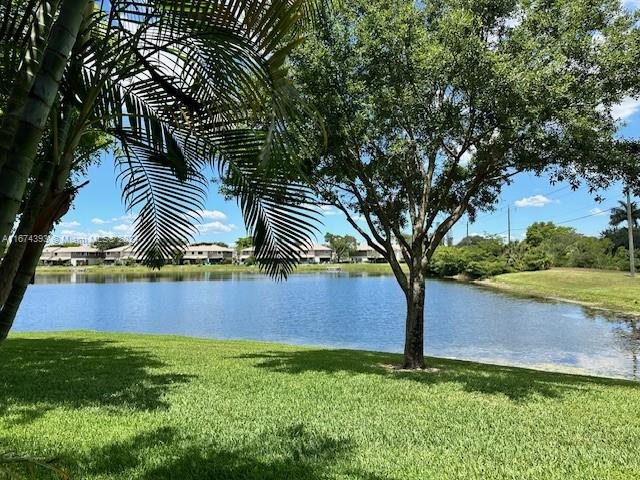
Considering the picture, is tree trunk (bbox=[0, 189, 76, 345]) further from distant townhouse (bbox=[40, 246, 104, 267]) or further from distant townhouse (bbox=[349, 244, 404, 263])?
distant townhouse (bbox=[40, 246, 104, 267])

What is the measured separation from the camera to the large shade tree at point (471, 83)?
7.71 meters

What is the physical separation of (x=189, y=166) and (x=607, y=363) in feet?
48.2

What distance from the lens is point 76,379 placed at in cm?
738

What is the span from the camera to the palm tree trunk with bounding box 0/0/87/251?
1.57 meters

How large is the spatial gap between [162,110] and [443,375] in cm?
749

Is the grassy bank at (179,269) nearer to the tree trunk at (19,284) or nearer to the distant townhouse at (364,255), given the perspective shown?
the distant townhouse at (364,255)

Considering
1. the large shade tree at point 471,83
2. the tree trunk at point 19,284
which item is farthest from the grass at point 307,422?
the large shade tree at point 471,83

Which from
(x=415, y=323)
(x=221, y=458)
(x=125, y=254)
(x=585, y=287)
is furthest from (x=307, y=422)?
(x=585, y=287)

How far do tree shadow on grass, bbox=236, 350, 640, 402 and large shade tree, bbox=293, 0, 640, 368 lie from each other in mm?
3119

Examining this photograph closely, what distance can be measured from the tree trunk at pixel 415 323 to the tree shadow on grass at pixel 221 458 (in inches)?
208

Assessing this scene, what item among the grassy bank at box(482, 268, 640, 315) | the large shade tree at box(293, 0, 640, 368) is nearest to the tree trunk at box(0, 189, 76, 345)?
the large shade tree at box(293, 0, 640, 368)

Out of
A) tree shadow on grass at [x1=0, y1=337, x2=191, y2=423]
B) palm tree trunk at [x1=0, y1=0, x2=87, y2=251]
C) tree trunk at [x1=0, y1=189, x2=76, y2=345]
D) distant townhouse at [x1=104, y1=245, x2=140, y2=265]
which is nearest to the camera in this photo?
palm tree trunk at [x1=0, y1=0, x2=87, y2=251]

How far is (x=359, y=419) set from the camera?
555 cm

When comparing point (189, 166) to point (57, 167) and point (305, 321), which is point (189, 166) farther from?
point (305, 321)
